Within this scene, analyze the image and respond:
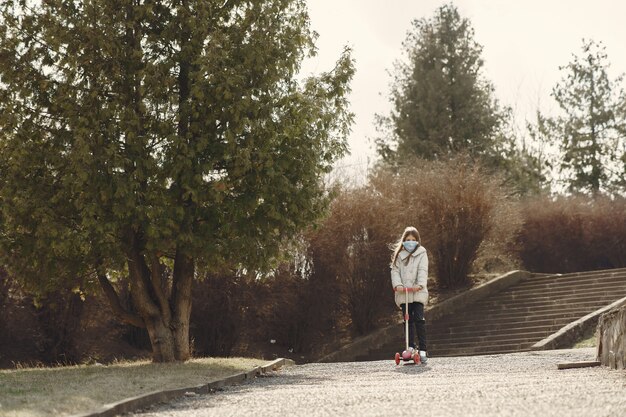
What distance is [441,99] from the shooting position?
4709 cm

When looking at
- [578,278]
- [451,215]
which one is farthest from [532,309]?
[451,215]

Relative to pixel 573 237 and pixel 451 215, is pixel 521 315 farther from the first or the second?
pixel 573 237

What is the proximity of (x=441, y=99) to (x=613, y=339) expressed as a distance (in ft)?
118

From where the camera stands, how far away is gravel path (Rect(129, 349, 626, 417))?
773cm

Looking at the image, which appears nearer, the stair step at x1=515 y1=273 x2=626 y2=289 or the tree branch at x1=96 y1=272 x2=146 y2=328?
the tree branch at x1=96 y1=272 x2=146 y2=328

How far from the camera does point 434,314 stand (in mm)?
29547

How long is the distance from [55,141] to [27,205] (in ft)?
4.05

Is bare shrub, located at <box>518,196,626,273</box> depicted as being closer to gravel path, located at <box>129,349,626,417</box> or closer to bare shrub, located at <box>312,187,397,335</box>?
bare shrub, located at <box>312,187,397,335</box>

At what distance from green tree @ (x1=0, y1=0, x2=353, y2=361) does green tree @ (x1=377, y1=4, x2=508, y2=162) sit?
29.1 metres

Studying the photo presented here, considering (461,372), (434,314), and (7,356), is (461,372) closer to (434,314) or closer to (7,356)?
(7,356)

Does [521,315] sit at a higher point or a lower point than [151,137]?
lower

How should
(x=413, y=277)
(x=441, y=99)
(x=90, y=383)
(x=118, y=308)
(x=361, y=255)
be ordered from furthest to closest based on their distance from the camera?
(x=441, y=99)
(x=361, y=255)
(x=118, y=308)
(x=413, y=277)
(x=90, y=383)

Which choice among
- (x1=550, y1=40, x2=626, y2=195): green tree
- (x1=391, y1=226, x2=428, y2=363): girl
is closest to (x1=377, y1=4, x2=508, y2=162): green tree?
(x1=550, y1=40, x2=626, y2=195): green tree

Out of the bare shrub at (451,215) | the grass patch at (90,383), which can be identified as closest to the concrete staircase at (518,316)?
the bare shrub at (451,215)
